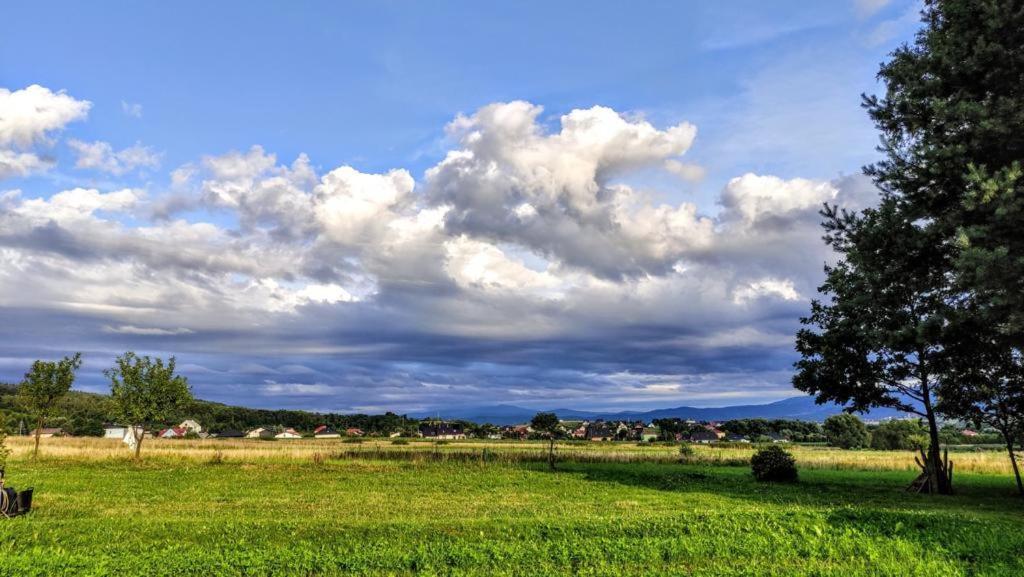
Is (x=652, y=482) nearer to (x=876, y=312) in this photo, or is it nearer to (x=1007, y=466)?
(x=876, y=312)

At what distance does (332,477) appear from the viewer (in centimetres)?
3331

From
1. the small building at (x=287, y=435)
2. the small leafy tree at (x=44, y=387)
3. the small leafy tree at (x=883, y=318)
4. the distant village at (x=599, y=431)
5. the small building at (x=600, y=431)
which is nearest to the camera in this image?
the small leafy tree at (x=883, y=318)

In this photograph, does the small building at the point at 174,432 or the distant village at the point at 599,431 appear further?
A: the small building at the point at 174,432

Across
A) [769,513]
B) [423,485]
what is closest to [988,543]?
[769,513]

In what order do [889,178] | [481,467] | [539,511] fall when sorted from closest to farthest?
[539,511], [889,178], [481,467]

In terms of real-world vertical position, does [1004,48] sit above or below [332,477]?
above

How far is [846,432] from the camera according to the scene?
390ft

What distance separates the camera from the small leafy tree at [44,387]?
43.7m

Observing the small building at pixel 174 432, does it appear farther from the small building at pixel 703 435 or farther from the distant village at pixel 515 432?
the small building at pixel 703 435

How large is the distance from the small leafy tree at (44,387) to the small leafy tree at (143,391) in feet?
10.6

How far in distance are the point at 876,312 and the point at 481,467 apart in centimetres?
2442

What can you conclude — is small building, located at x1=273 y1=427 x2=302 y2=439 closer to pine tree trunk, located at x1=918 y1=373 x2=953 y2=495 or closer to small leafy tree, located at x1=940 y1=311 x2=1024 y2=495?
pine tree trunk, located at x1=918 y1=373 x2=953 y2=495

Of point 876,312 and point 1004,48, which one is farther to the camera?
point 876,312

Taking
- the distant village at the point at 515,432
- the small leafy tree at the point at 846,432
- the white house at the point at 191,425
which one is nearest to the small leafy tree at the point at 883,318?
the small leafy tree at the point at 846,432
